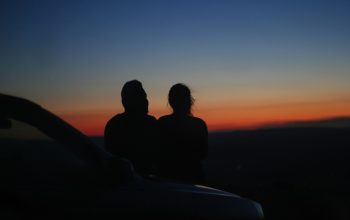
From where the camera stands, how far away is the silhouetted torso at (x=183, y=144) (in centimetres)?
659

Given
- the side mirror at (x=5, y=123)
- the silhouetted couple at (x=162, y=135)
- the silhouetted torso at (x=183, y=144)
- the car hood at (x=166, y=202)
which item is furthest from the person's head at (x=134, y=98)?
the side mirror at (x=5, y=123)

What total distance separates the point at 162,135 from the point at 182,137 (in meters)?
0.23

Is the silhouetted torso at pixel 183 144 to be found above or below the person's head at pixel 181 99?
below

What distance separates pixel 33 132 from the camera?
3.63 metres

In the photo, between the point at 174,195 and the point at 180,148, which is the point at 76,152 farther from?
the point at 180,148

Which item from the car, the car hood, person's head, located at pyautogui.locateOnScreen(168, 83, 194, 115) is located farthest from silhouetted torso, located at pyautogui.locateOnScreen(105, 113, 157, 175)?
the car

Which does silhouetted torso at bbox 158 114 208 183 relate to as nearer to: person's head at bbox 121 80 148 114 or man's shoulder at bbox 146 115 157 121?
man's shoulder at bbox 146 115 157 121

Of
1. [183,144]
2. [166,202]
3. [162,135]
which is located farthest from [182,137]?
[166,202]

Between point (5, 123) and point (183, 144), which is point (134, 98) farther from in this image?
point (5, 123)

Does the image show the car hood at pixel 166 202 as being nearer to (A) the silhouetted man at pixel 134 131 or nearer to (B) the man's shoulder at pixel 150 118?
(A) the silhouetted man at pixel 134 131

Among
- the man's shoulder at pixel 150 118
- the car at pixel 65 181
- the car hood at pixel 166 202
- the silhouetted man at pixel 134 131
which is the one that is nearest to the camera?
the car at pixel 65 181

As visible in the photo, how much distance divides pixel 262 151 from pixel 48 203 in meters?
68.4

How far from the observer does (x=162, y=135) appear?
6660 mm

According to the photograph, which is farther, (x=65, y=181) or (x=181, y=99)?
(x=181, y=99)
